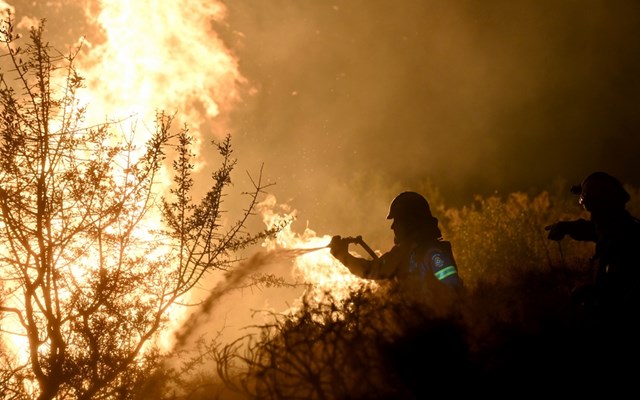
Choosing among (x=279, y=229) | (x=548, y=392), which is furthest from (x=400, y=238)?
(x=548, y=392)

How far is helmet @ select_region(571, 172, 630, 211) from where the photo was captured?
6234 millimetres

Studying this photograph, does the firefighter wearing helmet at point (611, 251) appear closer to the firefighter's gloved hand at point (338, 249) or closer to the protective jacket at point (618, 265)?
the protective jacket at point (618, 265)

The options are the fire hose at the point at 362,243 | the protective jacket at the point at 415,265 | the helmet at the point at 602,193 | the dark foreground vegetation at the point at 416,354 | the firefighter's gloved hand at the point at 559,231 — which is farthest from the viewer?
the fire hose at the point at 362,243

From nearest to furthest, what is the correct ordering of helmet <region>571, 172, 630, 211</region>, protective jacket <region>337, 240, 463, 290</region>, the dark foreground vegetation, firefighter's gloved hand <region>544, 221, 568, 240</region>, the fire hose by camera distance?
1. the dark foreground vegetation
2. helmet <region>571, 172, 630, 211</region>
3. firefighter's gloved hand <region>544, 221, 568, 240</region>
4. protective jacket <region>337, 240, 463, 290</region>
5. the fire hose

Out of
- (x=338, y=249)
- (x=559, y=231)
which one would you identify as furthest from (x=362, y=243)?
(x=559, y=231)

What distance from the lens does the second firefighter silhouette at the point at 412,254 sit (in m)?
7.53

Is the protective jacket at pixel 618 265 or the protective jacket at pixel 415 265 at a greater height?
the protective jacket at pixel 415 265

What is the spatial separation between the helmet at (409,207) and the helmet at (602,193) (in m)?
2.79

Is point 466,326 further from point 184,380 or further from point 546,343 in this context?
point 184,380

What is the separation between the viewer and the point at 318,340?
4.92m

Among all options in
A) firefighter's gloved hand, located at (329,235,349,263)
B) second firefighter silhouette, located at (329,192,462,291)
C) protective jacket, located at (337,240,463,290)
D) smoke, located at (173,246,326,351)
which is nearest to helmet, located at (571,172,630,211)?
second firefighter silhouette, located at (329,192,462,291)

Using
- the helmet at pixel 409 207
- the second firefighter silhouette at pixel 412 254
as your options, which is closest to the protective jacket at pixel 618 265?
the second firefighter silhouette at pixel 412 254

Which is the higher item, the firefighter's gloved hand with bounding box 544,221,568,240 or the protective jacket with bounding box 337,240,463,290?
the protective jacket with bounding box 337,240,463,290

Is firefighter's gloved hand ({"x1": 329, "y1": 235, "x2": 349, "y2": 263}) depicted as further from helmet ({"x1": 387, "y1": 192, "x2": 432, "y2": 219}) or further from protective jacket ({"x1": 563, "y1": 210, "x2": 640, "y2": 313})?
protective jacket ({"x1": 563, "y1": 210, "x2": 640, "y2": 313})
